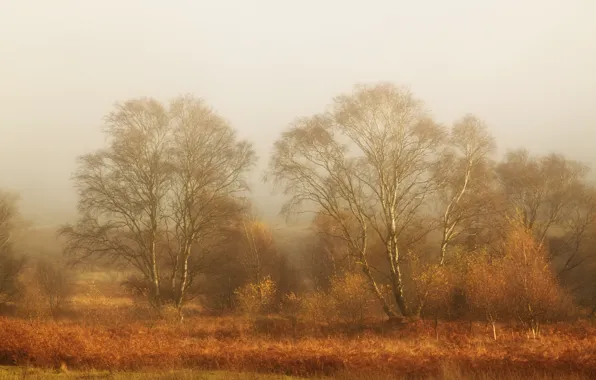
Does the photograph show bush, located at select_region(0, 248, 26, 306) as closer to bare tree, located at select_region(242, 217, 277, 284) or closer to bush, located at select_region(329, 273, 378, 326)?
bare tree, located at select_region(242, 217, 277, 284)

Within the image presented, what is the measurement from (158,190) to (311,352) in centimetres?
1692

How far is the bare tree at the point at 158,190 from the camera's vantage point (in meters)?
27.6

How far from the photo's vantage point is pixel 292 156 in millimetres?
27266

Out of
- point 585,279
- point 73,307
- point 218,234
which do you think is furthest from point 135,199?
point 585,279

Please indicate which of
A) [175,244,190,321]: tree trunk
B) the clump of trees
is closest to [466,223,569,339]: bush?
the clump of trees

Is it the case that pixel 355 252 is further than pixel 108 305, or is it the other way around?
pixel 108 305

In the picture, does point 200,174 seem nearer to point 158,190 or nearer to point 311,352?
point 158,190

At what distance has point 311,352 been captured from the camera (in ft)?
53.9

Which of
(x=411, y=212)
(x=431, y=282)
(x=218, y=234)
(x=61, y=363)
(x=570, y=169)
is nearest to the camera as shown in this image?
(x=61, y=363)

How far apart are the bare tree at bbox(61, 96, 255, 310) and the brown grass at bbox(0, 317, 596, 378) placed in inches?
284

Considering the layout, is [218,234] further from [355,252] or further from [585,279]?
[585,279]

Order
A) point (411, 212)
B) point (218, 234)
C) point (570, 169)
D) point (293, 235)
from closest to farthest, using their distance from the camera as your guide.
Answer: point (411, 212), point (218, 234), point (570, 169), point (293, 235)

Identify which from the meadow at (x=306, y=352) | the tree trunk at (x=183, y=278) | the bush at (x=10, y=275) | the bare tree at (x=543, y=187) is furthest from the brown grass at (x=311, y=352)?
the bare tree at (x=543, y=187)

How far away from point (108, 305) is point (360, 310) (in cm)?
1631
